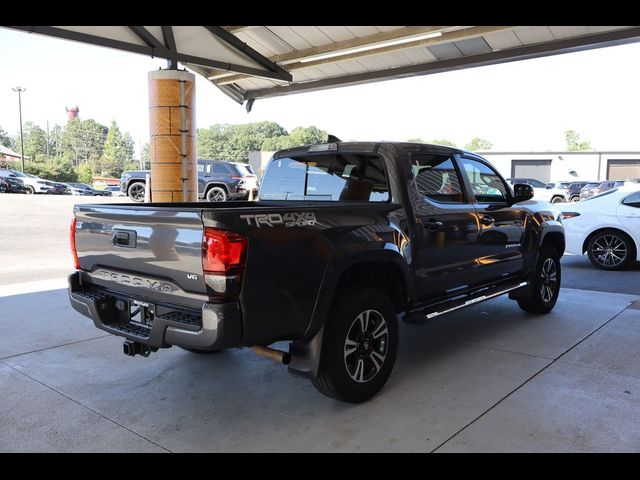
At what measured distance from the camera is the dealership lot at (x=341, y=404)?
10.7 ft

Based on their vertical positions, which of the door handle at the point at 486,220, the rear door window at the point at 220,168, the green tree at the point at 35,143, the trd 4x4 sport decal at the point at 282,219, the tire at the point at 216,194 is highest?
the green tree at the point at 35,143

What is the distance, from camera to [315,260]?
3.34m

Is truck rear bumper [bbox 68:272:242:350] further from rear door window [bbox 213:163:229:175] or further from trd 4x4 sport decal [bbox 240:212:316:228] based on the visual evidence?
rear door window [bbox 213:163:229:175]

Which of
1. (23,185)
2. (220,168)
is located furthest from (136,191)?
(23,185)

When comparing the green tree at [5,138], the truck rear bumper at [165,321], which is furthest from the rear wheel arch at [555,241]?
the green tree at [5,138]

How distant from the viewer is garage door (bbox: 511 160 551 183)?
50.0 m

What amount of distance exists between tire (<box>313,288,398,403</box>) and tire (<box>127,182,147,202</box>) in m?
16.8

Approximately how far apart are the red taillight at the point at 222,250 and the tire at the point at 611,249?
8.33 m

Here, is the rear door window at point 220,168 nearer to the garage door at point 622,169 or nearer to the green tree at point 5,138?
the garage door at point 622,169

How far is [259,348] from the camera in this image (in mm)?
3428

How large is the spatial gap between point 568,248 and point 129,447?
859cm

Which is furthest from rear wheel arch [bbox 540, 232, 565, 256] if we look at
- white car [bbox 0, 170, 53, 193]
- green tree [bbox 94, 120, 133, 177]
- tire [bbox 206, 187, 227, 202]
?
green tree [bbox 94, 120, 133, 177]
